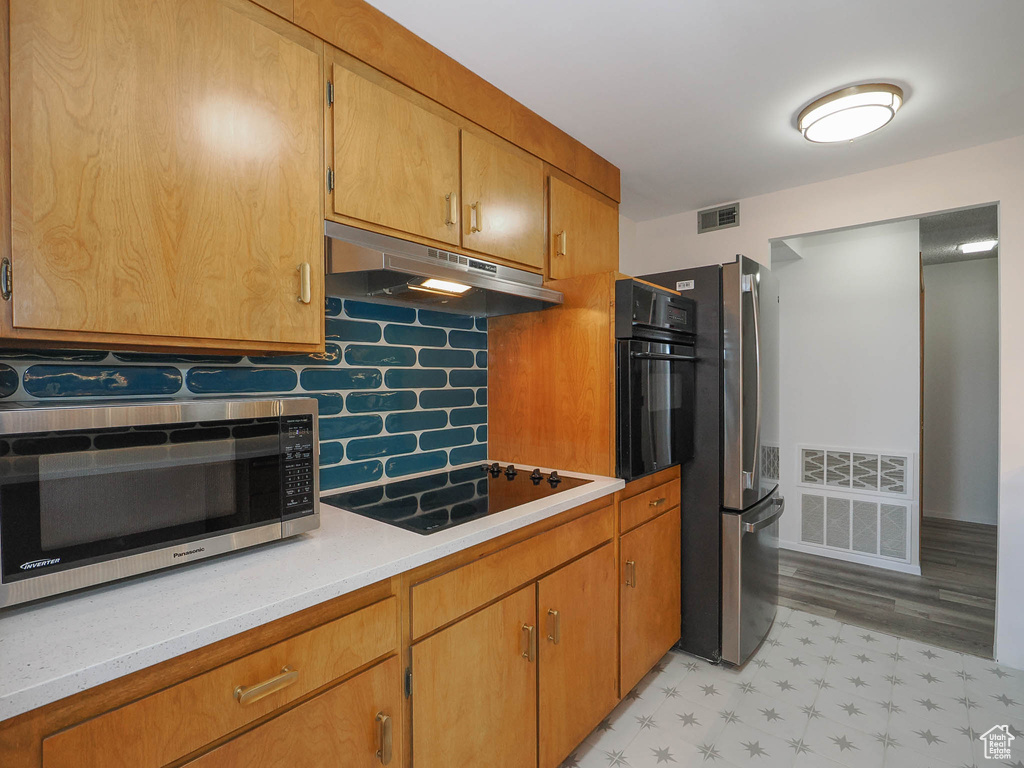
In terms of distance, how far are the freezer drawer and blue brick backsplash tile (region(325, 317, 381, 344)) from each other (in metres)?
1.76

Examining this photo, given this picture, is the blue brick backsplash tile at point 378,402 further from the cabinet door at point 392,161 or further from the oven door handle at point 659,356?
the oven door handle at point 659,356

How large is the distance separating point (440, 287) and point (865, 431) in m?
3.40

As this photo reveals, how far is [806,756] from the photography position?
1.77m

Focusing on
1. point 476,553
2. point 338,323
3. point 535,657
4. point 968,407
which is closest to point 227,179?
point 338,323

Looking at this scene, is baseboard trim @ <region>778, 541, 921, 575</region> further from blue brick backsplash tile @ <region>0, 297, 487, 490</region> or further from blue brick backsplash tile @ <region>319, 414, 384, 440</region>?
blue brick backsplash tile @ <region>319, 414, 384, 440</region>

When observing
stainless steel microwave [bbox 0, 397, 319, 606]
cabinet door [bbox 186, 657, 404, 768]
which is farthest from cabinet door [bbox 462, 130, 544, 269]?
cabinet door [bbox 186, 657, 404, 768]

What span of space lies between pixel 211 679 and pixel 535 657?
959mm

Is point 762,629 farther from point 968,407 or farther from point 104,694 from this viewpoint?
point 968,407

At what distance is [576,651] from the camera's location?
5.58 ft

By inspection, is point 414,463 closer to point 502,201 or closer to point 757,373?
point 502,201

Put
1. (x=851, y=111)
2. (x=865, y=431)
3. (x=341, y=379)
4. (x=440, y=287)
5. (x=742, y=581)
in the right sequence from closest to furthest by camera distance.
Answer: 1. (x=440, y=287)
2. (x=341, y=379)
3. (x=851, y=111)
4. (x=742, y=581)
5. (x=865, y=431)

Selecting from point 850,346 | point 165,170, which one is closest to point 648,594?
point 165,170

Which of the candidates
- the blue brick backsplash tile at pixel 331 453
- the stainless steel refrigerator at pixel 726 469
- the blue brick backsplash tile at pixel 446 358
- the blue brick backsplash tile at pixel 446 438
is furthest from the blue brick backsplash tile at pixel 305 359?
the stainless steel refrigerator at pixel 726 469

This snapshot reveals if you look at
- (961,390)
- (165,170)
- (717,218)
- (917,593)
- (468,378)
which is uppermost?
(717,218)
